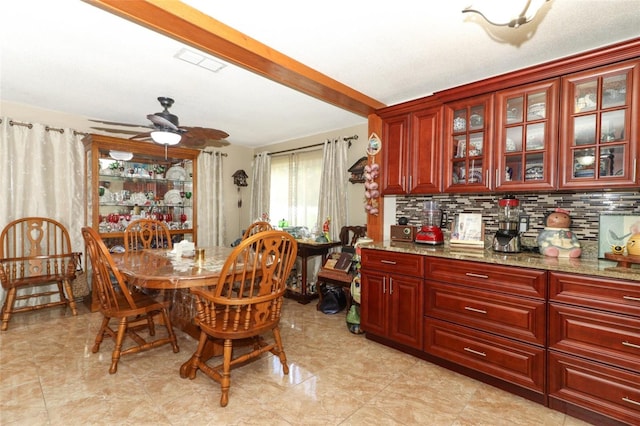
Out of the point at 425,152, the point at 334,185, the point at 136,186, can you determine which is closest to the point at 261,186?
the point at 334,185

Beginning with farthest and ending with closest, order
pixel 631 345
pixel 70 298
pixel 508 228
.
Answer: pixel 70 298, pixel 508 228, pixel 631 345

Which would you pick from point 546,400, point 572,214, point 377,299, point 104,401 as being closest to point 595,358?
point 546,400

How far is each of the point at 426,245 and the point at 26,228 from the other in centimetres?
420

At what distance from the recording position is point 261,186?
527 cm

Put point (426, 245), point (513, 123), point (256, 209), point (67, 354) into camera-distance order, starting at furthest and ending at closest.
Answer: point (256, 209)
point (426, 245)
point (67, 354)
point (513, 123)

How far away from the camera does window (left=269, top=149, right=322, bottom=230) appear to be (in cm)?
459

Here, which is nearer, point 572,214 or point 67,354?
point 572,214

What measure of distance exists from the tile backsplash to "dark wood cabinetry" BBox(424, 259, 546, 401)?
0.68m

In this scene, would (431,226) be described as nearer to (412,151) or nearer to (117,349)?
(412,151)

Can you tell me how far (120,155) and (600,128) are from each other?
4.72 meters

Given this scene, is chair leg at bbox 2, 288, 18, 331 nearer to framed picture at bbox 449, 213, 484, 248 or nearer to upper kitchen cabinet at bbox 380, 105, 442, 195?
upper kitchen cabinet at bbox 380, 105, 442, 195

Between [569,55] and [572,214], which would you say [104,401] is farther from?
[569,55]

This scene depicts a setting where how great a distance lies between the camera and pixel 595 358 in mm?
1688

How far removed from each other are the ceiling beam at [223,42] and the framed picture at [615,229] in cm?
205
